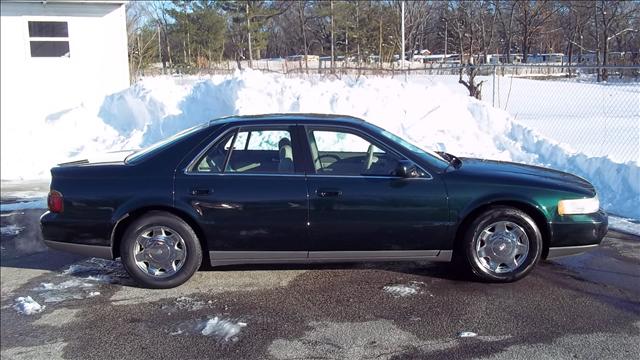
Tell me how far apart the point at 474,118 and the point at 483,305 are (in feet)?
26.8

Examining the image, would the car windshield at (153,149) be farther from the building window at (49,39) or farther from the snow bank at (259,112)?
the building window at (49,39)

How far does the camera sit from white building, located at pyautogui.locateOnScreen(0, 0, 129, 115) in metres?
15.2

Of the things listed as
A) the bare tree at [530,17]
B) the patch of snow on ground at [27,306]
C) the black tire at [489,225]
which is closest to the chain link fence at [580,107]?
the black tire at [489,225]

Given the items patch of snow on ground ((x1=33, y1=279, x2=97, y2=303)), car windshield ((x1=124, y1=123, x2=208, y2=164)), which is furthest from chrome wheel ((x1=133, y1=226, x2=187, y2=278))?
car windshield ((x1=124, y1=123, x2=208, y2=164))

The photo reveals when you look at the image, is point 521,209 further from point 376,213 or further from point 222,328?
point 222,328

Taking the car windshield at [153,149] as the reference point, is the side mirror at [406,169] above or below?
below

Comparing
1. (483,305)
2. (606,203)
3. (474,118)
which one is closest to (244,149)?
(483,305)

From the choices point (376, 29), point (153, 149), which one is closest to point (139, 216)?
point (153, 149)

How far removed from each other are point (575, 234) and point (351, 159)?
2.00m

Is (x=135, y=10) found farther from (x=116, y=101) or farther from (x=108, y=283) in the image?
(x=108, y=283)

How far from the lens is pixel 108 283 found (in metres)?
5.10

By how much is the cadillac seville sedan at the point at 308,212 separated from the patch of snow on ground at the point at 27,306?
1.69 ft

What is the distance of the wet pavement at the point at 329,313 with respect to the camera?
3783 mm

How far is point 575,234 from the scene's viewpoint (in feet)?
15.9
